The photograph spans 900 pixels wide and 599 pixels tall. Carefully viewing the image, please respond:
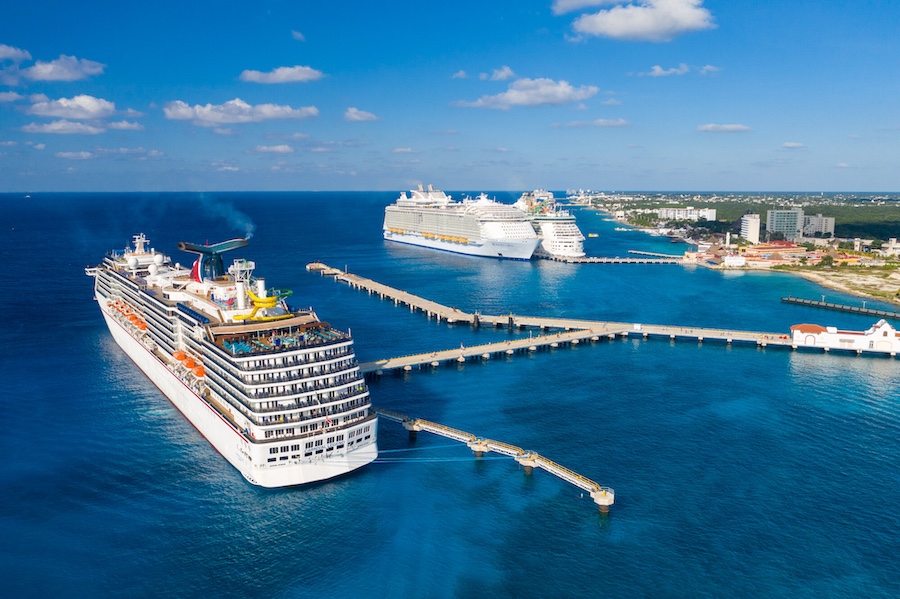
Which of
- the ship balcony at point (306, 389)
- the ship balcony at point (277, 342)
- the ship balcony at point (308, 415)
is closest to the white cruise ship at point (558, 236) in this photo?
the ship balcony at point (277, 342)

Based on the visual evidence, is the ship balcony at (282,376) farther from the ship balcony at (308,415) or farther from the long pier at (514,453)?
the long pier at (514,453)

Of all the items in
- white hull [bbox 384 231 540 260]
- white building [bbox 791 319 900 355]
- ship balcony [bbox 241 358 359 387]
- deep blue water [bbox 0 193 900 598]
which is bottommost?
deep blue water [bbox 0 193 900 598]

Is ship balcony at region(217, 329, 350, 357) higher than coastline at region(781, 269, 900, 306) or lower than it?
higher

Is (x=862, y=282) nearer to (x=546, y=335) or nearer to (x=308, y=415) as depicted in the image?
(x=546, y=335)

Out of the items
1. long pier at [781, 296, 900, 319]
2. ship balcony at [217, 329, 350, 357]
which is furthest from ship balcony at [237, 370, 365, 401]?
long pier at [781, 296, 900, 319]

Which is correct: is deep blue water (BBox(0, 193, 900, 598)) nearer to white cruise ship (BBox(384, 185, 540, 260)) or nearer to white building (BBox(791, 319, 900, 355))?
white building (BBox(791, 319, 900, 355))
